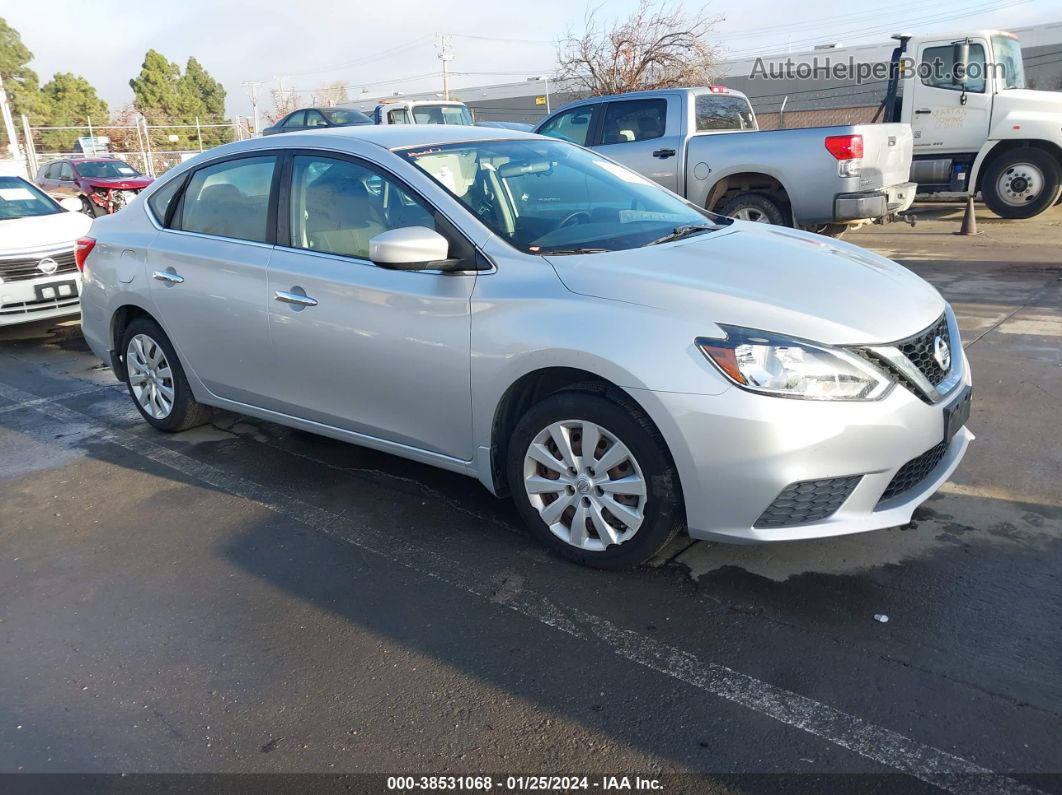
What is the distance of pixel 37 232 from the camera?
870cm

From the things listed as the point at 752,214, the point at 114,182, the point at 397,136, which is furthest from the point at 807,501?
the point at 114,182

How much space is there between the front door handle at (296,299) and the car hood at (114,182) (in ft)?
56.2

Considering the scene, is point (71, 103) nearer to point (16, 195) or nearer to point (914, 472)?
point (16, 195)

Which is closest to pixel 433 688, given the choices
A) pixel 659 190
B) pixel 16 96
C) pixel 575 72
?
pixel 659 190

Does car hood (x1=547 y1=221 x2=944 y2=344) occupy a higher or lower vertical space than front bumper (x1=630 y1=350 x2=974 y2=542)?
higher

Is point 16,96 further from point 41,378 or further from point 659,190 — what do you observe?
point 659,190

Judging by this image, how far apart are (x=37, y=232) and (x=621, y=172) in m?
6.70

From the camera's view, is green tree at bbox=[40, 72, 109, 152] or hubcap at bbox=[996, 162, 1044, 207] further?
green tree at bbox=[40, 72, 109, 152]

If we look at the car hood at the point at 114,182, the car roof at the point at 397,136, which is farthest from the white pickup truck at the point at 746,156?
the car hood at the point at 114,182

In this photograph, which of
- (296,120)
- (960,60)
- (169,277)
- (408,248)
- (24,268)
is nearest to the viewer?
(408,248)

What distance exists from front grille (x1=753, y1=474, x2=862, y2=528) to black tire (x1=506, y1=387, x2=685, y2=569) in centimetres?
35

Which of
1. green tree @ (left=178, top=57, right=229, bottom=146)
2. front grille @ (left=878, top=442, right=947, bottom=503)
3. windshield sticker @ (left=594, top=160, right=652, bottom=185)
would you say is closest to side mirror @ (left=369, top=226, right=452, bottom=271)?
windshield sticker @ (left=594, top=160, right=652, bottom=185)

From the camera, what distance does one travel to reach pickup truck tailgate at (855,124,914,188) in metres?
8.92

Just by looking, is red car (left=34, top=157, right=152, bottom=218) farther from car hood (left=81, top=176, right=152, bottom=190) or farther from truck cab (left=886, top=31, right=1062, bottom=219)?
truck cab (left=886, top=31, right=1062, bottom=219)
